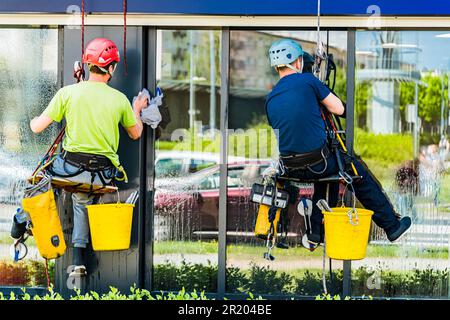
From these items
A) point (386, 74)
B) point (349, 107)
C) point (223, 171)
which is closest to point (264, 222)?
point (223, 171)

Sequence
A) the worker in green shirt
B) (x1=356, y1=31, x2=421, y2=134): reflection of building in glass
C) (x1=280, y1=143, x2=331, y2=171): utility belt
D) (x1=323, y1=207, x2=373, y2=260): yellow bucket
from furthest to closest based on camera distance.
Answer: (x1=356, y1=31, x2=421, y2=134): reflection of building in glass
the worker in green shirt
(x1=280, y1=143, x2=331, y2=171): utility belt
(x1=323, y1=207, x2=373, y2=260): yellow bucket

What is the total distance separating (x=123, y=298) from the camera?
299 inches

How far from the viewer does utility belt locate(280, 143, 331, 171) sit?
295 inches

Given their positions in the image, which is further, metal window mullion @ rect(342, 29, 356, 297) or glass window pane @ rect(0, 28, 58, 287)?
glass window pane @ rect(0, 28, 58, 287)

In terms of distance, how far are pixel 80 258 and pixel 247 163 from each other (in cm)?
159

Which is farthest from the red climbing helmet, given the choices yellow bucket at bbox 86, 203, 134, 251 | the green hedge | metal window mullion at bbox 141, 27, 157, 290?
the green hedge

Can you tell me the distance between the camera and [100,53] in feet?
25.1

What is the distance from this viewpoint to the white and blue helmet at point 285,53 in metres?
7.66

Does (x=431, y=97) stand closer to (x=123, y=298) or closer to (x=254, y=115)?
(x=254, y=115)

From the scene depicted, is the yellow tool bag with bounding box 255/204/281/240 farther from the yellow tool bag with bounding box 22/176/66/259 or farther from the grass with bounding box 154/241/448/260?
the yellow tool bag with bounding box 22/176/66/259

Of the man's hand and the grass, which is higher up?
the man's hand

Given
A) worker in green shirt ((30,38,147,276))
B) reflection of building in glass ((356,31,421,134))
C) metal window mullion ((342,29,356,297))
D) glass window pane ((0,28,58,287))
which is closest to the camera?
worker in green shirt ((30,38,147,276))

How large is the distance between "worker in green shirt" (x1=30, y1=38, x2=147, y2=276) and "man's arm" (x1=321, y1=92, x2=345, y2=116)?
59.7 inches
